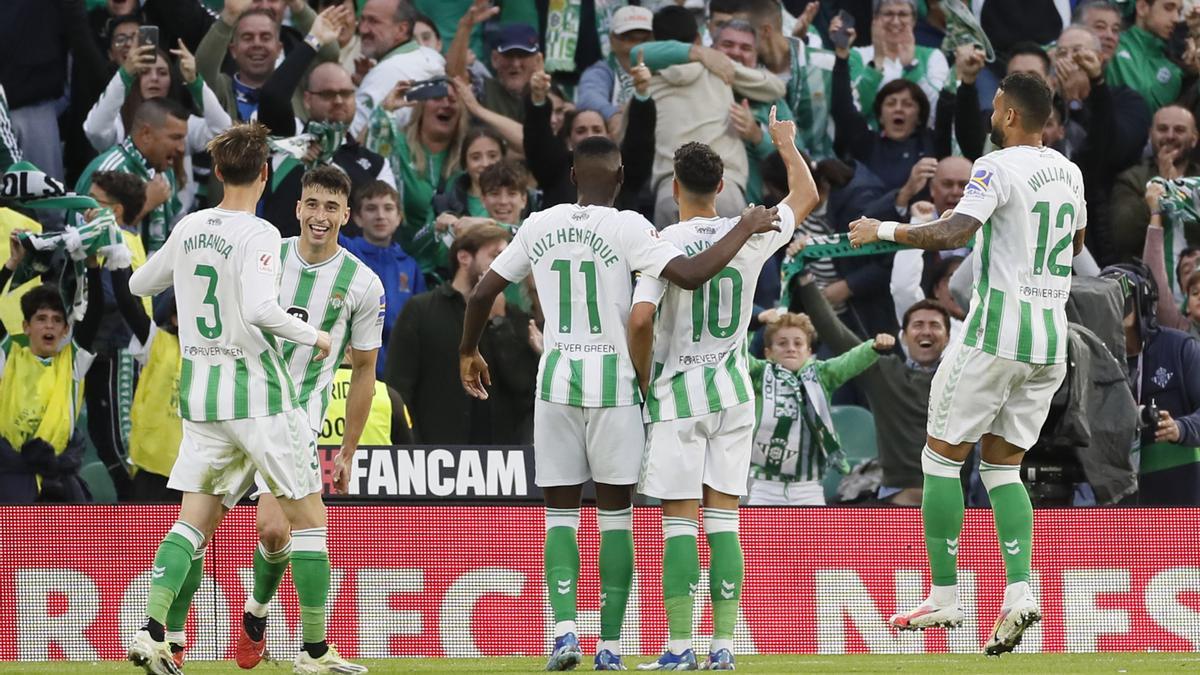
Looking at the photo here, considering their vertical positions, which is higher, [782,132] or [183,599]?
[782,132]

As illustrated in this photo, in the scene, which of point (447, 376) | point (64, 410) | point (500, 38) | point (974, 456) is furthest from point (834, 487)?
point (64, 410)

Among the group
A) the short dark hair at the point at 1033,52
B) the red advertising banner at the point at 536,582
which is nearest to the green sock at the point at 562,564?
the red advertising banner at the point at 536,582

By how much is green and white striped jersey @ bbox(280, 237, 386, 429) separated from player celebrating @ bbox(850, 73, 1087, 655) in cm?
231

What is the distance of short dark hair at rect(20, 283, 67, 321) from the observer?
37.4ft

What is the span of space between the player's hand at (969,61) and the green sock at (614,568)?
6123 millimetres

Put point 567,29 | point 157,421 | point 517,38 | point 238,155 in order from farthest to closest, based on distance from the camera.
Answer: point 567,29
point 517,38
point 157,421
point 238,155

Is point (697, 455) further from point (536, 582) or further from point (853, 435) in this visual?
point (853, 435)

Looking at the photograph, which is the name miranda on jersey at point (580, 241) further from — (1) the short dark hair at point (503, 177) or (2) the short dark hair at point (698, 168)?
(1) the short dark hair at point (503, 177)

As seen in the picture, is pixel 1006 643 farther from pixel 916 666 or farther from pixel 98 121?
pixel 98 121

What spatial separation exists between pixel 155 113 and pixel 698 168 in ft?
18.9

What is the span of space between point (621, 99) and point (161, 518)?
5.29 metres

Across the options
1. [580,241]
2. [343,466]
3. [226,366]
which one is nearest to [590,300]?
[580,241]

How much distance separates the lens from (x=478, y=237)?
1174 centimetres

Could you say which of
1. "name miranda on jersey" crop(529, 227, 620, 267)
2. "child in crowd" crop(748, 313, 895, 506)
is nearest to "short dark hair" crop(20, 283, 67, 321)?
"child in crowd" crop(748, 313, 895, 506)
